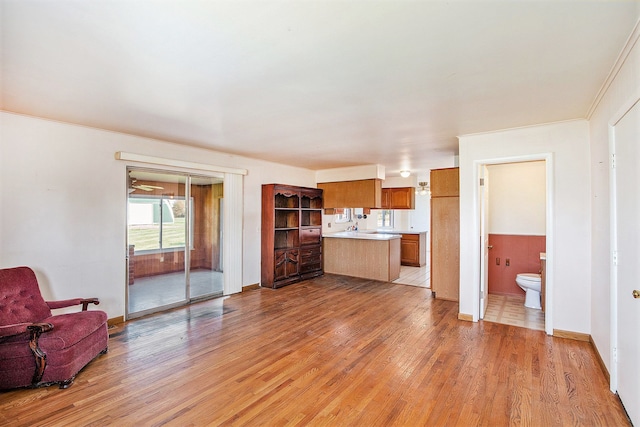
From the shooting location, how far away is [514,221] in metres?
5.03

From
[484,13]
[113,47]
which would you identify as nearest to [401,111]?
[484,13]

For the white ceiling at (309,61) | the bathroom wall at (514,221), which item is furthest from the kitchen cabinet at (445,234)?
the white ceiling at (309,61)

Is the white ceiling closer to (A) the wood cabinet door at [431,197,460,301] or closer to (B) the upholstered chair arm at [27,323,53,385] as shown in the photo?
(A) the wood cabinet door at [431,197,460,301]

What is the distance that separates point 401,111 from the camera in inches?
121

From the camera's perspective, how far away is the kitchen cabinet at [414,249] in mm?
7867

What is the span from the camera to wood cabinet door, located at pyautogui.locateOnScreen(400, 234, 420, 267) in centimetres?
788

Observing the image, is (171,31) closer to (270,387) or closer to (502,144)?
(270,387)

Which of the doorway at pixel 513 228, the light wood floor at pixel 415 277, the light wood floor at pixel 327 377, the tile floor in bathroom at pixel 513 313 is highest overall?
the doorway at pixel 513 228

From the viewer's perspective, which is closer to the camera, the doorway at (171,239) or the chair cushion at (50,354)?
the chair cushion at (50,354)

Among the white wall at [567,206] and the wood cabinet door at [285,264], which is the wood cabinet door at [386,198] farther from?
the white wall at [567,206]

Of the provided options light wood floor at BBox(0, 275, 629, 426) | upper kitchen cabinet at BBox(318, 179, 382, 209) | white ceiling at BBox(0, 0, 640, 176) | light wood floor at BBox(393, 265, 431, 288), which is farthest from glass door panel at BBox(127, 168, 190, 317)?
light wood floor at BBox(393, 265, 431, 288)

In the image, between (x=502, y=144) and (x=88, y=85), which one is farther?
(x=502, y=144)

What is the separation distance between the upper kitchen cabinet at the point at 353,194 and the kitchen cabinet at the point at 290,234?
10.6 inches

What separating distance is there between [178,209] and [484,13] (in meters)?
4.55
